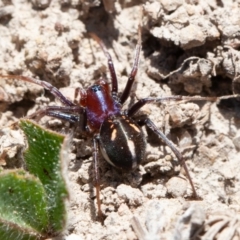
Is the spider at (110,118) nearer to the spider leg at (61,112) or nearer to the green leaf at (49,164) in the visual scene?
the spider leg at (61,112)

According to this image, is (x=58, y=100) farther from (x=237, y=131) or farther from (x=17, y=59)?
(x=237, y=131)

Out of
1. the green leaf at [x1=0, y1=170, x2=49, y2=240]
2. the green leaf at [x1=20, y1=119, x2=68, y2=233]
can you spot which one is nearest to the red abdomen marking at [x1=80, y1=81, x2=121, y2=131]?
the green leaf at [x1=20, y1=119, x2=68, y2=233]

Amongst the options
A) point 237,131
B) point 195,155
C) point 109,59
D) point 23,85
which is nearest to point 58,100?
point 23,85

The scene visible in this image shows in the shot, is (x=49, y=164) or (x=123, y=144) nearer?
(x=49, y=164)

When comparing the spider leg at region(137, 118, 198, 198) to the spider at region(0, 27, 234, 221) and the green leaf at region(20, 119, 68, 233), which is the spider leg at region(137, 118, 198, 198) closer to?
the spider at region(0, 27, 234, 221)

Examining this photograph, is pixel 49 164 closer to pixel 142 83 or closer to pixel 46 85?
pixel 46 85

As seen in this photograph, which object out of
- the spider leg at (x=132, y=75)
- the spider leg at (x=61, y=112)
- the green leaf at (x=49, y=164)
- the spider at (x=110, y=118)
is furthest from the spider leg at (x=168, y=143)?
the green leaf at (x=49, y=164)

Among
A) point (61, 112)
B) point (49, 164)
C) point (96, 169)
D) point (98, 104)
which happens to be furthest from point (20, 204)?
point (98, 104)
